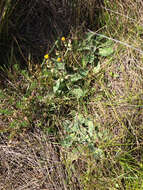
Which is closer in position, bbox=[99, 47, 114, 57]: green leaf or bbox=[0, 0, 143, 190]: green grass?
bbox=[0, 0, 143, 190]: green grass

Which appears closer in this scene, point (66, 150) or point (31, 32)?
point (66, 150)

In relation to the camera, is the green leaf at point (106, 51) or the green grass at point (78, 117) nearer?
the green grass at point (78, 117)

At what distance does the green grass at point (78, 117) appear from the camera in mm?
1898

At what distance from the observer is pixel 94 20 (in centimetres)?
209

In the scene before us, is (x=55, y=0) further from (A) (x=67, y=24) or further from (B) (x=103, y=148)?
(B) (x=103, y=148)

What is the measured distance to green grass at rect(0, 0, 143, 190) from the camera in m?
1.90

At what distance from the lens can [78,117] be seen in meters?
1.96

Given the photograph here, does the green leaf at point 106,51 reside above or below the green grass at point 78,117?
above

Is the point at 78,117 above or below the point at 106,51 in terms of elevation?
below

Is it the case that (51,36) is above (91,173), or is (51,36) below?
above

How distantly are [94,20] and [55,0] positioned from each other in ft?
1.26

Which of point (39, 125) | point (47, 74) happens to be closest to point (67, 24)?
point (47, 74)

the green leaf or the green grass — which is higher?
the green leaf

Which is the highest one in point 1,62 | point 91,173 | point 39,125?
point 1,62
